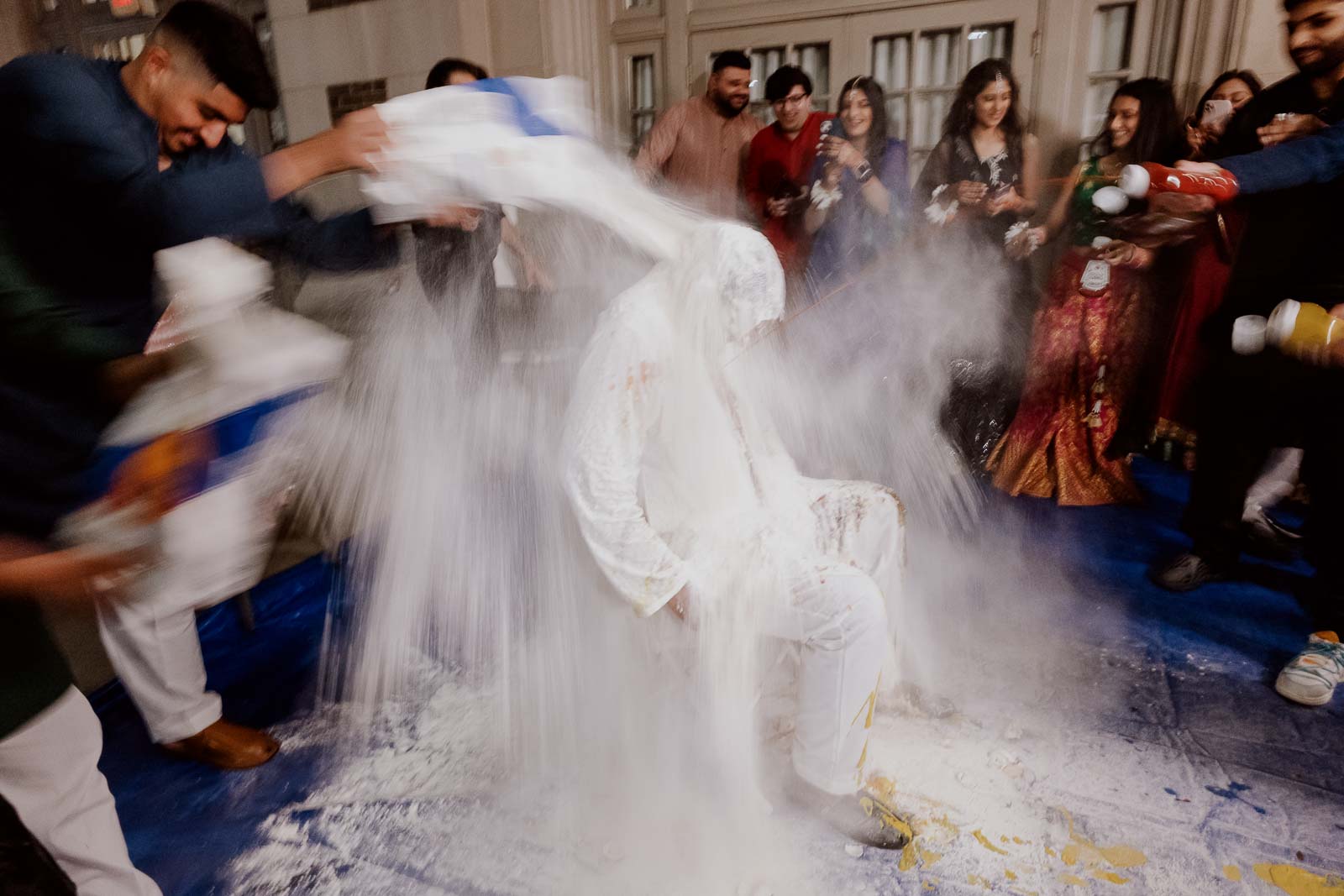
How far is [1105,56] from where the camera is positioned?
422 centimetres

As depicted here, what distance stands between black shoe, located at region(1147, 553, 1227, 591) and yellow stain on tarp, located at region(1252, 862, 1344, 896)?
133 cm

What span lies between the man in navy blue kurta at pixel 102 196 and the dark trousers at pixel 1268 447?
277cm

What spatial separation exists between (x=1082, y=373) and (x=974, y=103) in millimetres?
1386

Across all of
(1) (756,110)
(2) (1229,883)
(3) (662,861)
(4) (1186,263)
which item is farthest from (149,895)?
(1) (756,110)

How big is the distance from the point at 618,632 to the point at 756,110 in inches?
165

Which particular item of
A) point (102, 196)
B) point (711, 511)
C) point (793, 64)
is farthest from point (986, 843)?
point (793, 64)

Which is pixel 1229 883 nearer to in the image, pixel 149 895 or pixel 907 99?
pixel 149 895

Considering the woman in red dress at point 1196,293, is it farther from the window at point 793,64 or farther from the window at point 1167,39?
the window at point 793,64

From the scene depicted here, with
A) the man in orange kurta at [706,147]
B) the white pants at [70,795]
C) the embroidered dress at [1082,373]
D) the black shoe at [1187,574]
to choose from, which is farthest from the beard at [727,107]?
the white pants at [70,795]

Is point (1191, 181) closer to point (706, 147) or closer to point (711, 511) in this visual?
point (711, 511)

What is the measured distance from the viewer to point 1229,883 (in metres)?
1.65

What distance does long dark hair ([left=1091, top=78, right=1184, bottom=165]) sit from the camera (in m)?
3.50

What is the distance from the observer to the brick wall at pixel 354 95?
5.20m

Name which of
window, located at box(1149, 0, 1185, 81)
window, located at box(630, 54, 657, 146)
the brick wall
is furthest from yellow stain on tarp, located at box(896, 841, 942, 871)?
the brick wall
